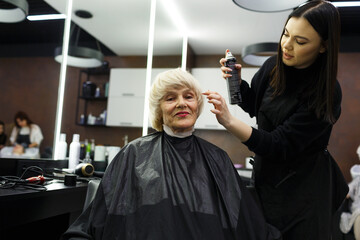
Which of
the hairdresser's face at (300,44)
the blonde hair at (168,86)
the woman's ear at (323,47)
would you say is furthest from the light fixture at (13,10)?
the woman's ear at (323,47)

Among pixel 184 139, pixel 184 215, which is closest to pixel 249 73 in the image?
pixel 184 139

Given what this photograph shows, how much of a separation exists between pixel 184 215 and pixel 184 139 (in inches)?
16.5


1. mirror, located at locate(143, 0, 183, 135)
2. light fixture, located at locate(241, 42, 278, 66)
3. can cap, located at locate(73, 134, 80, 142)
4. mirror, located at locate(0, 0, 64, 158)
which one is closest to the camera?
can cap, located at locate(73, 134, 80, 142)

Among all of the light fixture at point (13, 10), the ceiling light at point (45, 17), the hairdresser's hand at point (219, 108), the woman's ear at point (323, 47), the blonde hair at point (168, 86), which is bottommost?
the hairdresser's hand at point (219, 108)

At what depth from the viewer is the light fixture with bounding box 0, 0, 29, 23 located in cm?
205

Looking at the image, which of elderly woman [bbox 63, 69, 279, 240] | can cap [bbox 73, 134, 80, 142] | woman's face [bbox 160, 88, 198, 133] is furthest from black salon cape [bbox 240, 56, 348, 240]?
can cap [bbox 73, 134, 80, 142]

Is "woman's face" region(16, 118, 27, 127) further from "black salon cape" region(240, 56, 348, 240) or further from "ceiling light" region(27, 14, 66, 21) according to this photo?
"black salon cape" region(240, 56, 348, 240)

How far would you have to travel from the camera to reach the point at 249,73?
550 centimetres

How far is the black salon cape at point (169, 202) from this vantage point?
4.03 ft

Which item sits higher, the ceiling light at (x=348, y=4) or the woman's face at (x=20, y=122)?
the ceiling light at (x=348, y=4)

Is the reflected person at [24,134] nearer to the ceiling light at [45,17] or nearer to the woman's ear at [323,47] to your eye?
the ceiling light at [45,17]

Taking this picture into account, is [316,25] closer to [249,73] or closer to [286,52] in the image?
[286,52]

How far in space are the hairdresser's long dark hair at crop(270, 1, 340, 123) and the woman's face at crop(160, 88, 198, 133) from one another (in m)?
0.51

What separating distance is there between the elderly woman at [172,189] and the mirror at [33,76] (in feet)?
5.11
